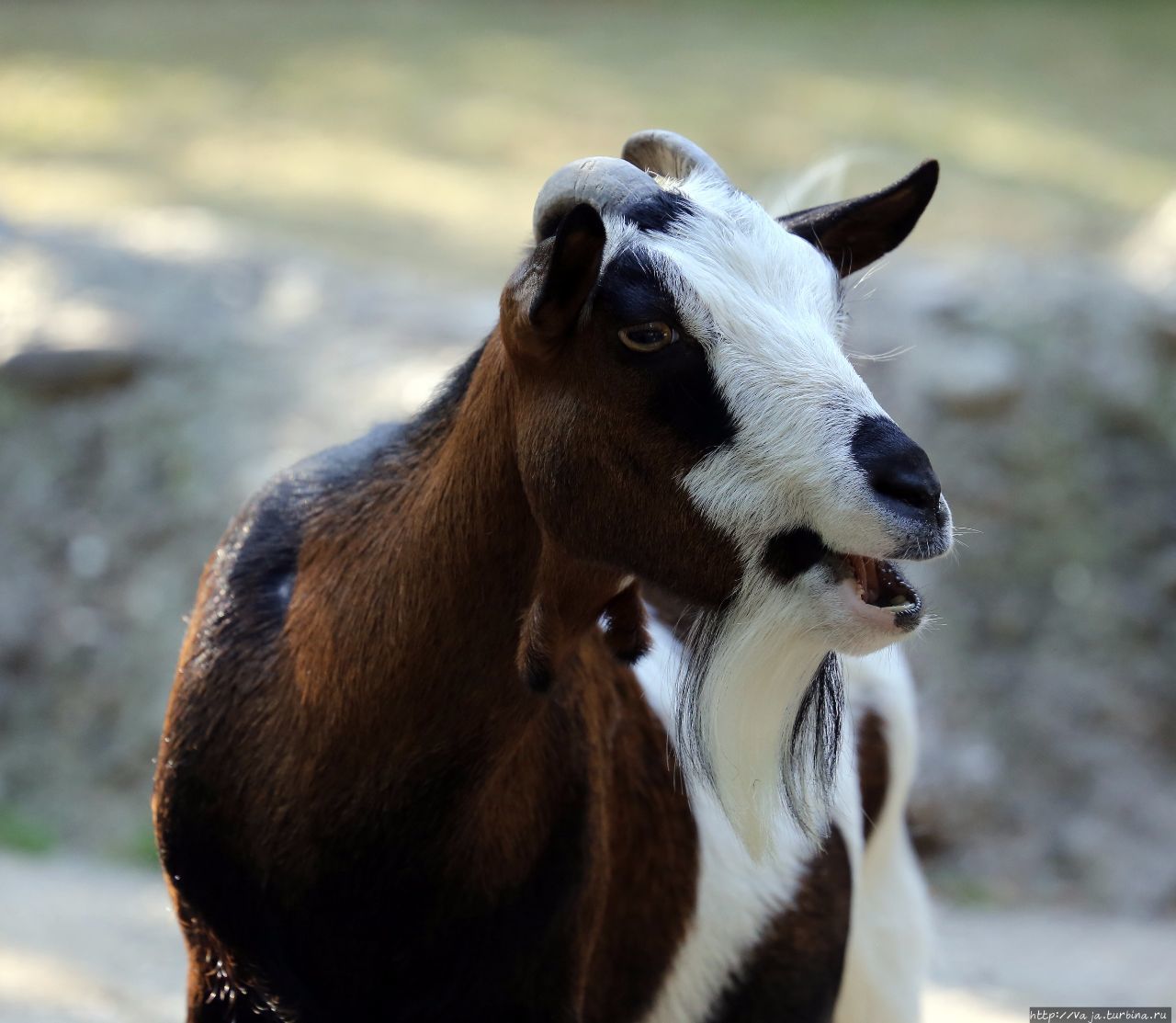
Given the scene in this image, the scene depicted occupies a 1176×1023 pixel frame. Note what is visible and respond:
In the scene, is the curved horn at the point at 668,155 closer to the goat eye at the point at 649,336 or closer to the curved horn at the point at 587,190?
the curved horn at the point at 587,190

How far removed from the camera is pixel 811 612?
2662 millimetres

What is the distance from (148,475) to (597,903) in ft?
17.5

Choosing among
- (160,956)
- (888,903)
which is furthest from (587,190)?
(160,956)

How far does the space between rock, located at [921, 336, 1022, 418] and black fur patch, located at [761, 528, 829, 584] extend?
5924 mm

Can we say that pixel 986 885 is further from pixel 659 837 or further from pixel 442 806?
pixel 442 806

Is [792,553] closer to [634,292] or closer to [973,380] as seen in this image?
[634,292]

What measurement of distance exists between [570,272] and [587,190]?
238mm

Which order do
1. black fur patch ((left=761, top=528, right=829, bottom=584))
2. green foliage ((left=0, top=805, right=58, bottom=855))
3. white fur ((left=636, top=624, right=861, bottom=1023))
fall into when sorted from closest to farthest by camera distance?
black fur patch ((left=761, top=528, right=829, bottom=584)) → white fur ((left=636, top=624, right=861, bottom=1023)) → green foliage ((left=0, top=805, right=58, bottom=855))

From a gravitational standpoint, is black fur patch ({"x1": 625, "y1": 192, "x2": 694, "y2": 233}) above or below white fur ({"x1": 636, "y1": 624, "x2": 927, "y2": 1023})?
above

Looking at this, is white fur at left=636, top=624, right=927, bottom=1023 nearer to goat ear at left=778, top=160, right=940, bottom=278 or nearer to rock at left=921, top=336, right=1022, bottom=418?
goat ear at left=778, top=160, right=940, bottom=278

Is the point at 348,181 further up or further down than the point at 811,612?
further up

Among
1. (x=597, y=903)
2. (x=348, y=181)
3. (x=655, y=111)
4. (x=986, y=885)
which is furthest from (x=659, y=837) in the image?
(x=655, y=111)

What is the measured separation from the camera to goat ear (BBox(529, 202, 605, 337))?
2.52 metres

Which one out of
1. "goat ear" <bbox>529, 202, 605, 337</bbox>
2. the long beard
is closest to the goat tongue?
the long beard
